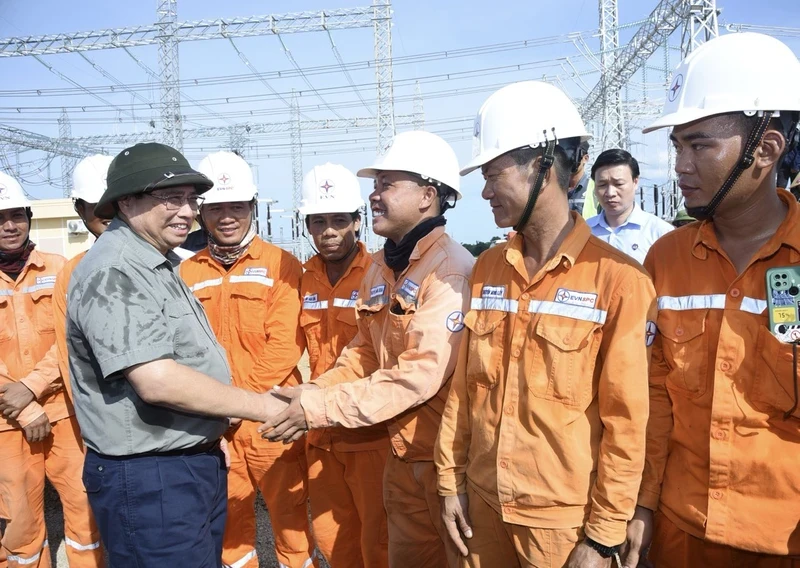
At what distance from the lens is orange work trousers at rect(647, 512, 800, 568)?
1.96 meters

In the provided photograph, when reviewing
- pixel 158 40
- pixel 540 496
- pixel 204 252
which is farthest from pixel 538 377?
pixel 158 40

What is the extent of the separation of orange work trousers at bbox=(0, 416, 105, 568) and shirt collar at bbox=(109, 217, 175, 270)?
2.39 m

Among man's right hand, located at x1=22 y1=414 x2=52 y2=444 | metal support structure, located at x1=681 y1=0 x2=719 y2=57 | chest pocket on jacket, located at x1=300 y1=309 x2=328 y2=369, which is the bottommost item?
man's right hand, located at x1=22 y1=414 x2=52 y2=444

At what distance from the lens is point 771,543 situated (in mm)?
1886

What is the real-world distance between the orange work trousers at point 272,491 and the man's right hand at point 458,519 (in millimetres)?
1805

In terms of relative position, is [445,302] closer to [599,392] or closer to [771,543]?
[599,392]

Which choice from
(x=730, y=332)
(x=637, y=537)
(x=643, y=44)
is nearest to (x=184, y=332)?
(x=637, y=537)

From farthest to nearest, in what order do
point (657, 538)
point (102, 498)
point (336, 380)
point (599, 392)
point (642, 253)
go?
point (642, 253) < point (336, 380) < point (102, 498) < point (657, 538) < point (599, 392)

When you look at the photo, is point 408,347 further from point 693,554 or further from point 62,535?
point 62,535

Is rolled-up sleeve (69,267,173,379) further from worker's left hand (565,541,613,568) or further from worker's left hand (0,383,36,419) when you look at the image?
worker's left hand (0,383,36,419)

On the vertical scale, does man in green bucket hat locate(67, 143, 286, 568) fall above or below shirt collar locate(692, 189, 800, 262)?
below

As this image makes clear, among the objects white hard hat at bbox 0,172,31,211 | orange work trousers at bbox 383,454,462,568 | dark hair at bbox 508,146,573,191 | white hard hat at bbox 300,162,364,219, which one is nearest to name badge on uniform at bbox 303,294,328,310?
white hard hat at bbox 300,162,364,219

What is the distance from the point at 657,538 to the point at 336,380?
5.97 feet

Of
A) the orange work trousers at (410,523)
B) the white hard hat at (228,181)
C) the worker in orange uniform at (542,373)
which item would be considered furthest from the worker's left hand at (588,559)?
the white hard hat at (228,181)
